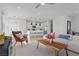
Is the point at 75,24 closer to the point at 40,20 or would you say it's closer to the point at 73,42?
the point at 73,42

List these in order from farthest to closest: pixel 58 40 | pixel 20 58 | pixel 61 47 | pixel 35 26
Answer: pixel 58 40 < pixel 61 47 < pixel 35 26 < pixel 20 58

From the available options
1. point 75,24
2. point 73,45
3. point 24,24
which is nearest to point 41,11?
point 24,24

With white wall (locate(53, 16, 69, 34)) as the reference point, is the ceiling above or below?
above

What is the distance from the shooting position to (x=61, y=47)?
9.74 ft

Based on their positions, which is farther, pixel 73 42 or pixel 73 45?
pixel 73 42

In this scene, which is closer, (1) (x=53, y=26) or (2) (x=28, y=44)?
(1) (x=53, y=26)

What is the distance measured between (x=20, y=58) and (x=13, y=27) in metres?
1.91

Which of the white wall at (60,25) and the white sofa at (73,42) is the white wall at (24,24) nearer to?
the white wall at (60,25)

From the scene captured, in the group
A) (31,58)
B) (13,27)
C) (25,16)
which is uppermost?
(25,16)

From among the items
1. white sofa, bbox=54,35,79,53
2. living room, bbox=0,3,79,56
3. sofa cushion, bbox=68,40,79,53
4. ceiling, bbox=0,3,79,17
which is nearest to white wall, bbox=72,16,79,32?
living room, bbox=0,3,79,56

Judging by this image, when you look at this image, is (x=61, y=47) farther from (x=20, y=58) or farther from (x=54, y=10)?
(x=20, y=58)

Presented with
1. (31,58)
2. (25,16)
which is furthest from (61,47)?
(31,58)

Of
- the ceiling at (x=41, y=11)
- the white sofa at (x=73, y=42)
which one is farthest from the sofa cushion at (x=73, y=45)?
the ceiling at (x=41, y=11)

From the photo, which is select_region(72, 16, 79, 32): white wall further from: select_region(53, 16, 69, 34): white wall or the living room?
select_region(53, 16, 69, 34): white wall
